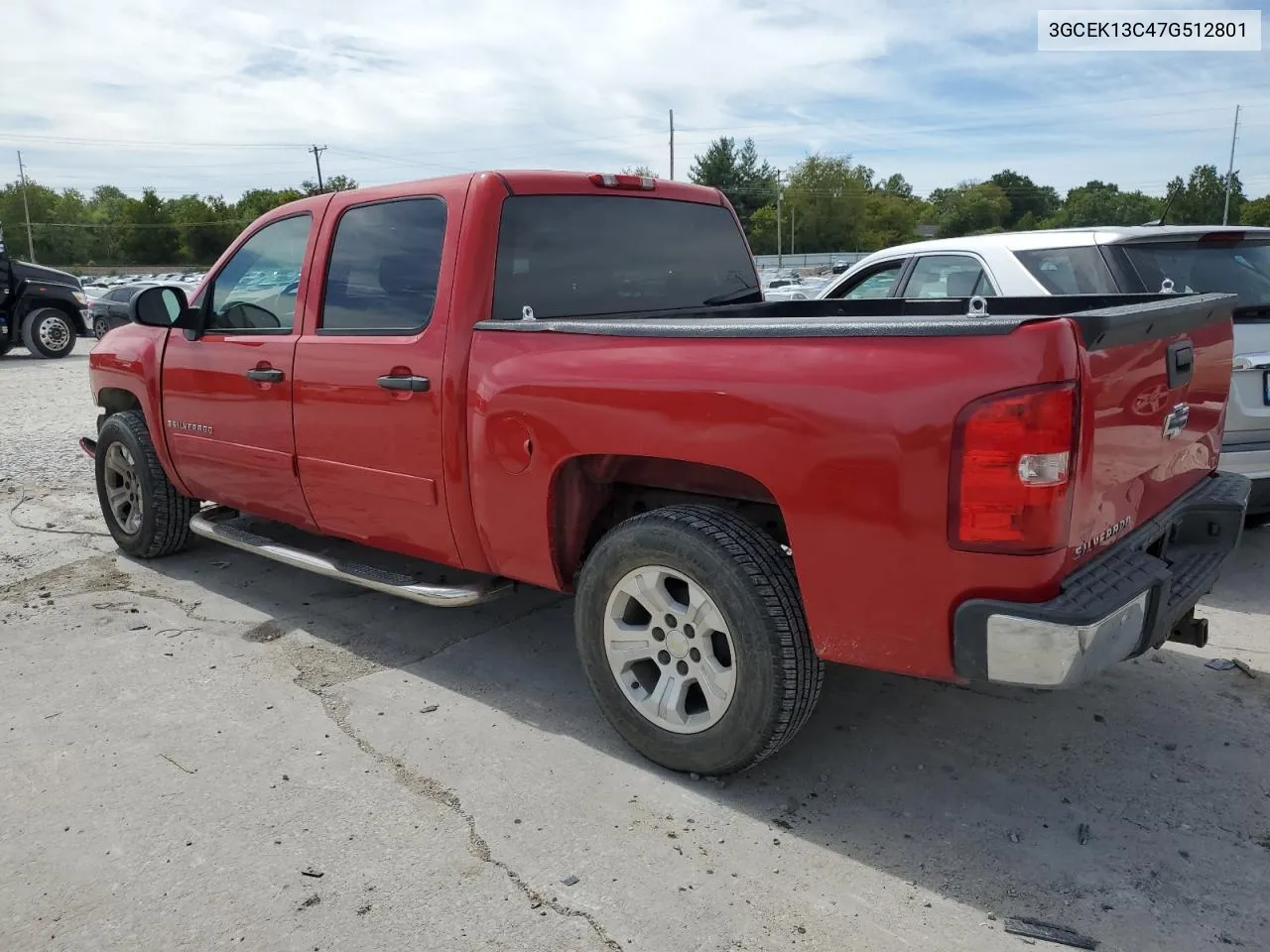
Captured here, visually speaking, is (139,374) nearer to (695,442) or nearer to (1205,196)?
(695,442)

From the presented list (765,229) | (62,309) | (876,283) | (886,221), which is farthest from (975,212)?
(876,283)

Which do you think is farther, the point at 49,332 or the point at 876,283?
the point at 49,332

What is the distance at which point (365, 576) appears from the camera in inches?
161

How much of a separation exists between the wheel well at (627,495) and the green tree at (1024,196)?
122 m

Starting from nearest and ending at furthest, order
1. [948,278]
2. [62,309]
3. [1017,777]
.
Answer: [1017,777] → [948,278] → [62,309]

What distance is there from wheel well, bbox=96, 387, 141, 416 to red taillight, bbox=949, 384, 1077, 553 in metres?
4.83

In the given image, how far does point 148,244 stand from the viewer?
321ft

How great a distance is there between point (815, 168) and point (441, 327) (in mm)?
103620

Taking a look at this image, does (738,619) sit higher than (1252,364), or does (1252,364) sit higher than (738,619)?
(1252,364)

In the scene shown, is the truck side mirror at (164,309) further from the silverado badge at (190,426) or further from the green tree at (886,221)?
the green tree at (886,221)

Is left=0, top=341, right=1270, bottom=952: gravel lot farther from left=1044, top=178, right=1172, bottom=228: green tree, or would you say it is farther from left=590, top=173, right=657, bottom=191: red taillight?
left=1044, top=178, right=1172, bottom=228: green tree

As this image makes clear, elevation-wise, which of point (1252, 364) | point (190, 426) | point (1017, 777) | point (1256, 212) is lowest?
point (1017, 777)

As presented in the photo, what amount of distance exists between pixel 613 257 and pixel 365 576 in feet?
5.49

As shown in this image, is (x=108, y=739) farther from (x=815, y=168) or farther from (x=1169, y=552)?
(x=815, y=168)
